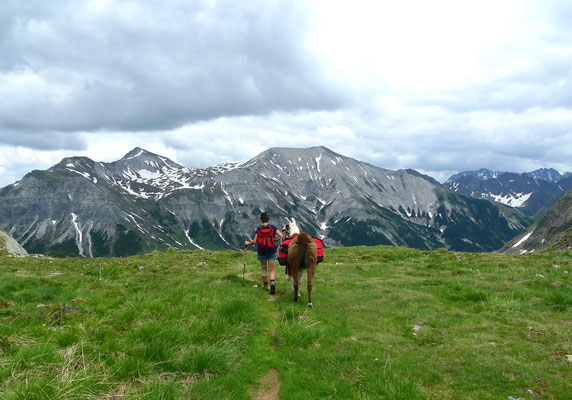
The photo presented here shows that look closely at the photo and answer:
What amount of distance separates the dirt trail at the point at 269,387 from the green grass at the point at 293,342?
6.5 inches

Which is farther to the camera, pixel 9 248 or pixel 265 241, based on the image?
pixel 9 248

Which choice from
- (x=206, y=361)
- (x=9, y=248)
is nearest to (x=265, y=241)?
(x=206, y=361)

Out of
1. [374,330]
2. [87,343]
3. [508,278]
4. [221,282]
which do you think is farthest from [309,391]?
[508,278]

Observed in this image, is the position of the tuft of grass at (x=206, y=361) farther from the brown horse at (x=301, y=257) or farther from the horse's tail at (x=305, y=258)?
the horse's tail at (x=305, y=258)

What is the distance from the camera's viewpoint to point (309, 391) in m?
7.30

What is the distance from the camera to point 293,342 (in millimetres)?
9734

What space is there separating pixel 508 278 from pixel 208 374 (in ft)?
54.1

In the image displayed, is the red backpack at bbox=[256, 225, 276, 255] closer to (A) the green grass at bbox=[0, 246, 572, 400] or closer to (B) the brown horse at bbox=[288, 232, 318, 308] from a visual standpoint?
(B) the brown horse at bbox=[288, 232, 318, 308]

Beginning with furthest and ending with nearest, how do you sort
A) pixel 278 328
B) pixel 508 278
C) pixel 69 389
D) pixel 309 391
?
pixel 508 278 < pixel 278 328 < pixel 309 391 < pixel 69 389

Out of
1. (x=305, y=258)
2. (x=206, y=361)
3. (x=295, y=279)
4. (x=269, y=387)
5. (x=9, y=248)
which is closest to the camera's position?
(x=269, y=387)

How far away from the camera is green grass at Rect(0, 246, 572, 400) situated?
22.7ft

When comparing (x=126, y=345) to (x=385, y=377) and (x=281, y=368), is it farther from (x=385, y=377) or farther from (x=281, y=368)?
(x=385, y=377)

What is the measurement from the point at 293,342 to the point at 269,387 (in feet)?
6.89

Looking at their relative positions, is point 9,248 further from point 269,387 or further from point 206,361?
point 269,387
